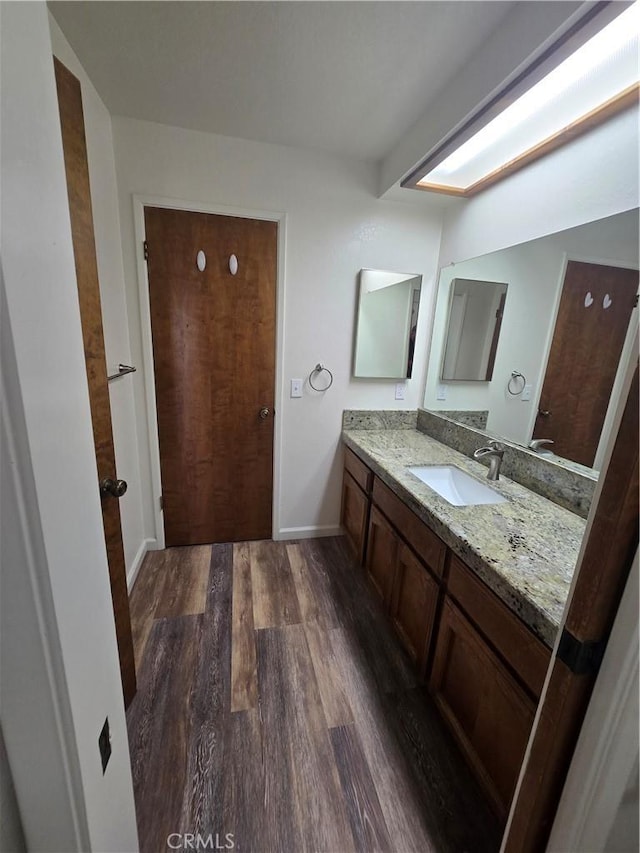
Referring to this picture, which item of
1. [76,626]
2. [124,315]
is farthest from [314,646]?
[124,315]

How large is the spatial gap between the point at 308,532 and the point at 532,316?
6.44 ft

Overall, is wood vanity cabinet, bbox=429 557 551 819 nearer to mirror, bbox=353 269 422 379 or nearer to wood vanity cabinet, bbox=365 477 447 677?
wood vanity cabinet, bbox=365 477 447 677

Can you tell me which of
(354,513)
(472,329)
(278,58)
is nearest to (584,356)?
(472,329)

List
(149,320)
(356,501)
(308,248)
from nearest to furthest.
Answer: (149,320), (308,248), (356,501)

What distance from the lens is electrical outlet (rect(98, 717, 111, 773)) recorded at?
567 millimetres

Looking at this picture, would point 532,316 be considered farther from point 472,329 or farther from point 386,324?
point 386,324

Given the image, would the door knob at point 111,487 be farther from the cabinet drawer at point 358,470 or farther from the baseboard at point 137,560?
the cabinet drawer at point 358,470

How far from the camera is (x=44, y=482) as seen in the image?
1.35 ft

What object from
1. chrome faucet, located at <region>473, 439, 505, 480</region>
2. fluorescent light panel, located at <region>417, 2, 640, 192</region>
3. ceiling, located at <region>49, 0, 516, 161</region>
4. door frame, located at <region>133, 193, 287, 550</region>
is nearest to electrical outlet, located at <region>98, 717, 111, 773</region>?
chrome faucet, located at <region>473, 439, 505, 480</region>

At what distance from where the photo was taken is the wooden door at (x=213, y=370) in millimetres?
1960

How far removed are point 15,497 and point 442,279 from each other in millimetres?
2441

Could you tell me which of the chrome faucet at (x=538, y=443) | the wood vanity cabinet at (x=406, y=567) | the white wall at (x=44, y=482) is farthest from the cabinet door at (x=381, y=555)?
the white wall at (x=44, y=482)

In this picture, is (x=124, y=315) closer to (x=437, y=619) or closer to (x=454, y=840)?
(x=437, y=619)

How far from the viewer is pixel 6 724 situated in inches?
17.0
